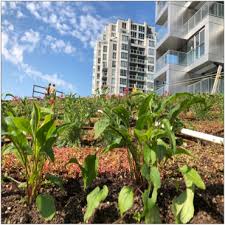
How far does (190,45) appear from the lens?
1128 inches

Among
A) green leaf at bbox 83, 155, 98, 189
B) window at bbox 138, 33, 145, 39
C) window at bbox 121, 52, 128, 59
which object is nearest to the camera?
green leaf at bbox 83, 155, 98, 189

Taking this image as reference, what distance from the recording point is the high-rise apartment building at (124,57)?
107 m

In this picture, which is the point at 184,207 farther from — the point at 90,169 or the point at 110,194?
the point at 90,169

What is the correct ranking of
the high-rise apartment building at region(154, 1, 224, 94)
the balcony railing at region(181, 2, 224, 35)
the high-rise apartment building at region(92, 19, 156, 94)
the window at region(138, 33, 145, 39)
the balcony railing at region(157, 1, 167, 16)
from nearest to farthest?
1. the high-rise apartment building at region(154, 1, 224, 94)
2. the balcony railing at region(181, 2, 224, 35)
3. the balcony railing at region(157, 1, 167, 16)
4. the high-rise apartment building at region(92, 19, 156, 94)
5. the window at region(138, 33, 145, 39)

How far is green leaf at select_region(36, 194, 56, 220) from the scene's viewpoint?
2652mm

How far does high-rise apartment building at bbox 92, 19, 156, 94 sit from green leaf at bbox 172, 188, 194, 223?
327 ft

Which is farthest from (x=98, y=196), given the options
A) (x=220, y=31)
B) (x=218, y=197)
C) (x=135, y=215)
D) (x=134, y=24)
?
(x=134, y=24)

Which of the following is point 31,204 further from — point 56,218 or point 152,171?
point 152,171

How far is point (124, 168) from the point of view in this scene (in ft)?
11.8

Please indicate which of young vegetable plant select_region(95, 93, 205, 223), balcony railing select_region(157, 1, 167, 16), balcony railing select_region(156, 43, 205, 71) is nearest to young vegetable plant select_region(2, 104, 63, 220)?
young vegetable plant select_region(95, 93, 205, 223)

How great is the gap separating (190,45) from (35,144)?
1071 inches

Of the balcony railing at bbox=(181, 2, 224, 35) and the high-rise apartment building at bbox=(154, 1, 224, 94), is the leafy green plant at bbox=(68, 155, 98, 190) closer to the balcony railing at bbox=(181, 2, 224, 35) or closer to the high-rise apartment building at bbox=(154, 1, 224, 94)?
the high-rise apartment building at bbox=(154, 1, 224, 94)

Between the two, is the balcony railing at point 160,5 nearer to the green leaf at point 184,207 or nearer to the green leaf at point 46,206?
the green leaf at point 184,207

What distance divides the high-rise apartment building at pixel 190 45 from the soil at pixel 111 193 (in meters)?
16.6
